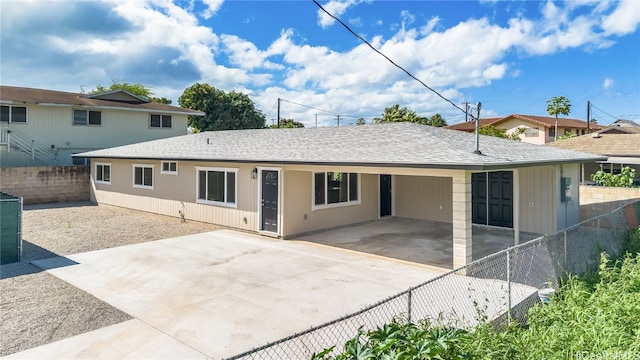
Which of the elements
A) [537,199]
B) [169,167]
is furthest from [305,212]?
[537,199]

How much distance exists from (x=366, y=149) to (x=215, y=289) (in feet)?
18.2

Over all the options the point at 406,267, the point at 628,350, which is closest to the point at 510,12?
the point at 406,267

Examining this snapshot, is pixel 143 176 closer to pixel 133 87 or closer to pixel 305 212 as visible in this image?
pixel 305 212

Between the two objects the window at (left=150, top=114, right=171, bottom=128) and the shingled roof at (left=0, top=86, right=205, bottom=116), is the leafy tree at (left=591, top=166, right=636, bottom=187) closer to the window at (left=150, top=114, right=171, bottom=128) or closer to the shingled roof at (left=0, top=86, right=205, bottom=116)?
the shingled roof at (left=0, top=86, right=205, bottom=116)

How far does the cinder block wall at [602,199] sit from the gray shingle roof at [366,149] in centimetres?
197

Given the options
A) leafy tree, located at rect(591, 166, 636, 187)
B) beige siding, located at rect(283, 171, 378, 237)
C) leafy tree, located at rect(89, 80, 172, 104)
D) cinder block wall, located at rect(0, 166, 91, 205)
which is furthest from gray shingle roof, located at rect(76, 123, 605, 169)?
leafy tree, located at rect(89, 80, 172, 104)

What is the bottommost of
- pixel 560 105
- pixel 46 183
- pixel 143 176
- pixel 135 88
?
pixel 46 183

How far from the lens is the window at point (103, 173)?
60.8 feet

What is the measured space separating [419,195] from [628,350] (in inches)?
417

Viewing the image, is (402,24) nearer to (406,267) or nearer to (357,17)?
(357,17)

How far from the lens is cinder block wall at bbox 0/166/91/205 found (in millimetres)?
18000

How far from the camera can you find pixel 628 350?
404 centimetres

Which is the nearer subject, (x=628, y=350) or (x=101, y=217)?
(x=628, y=350)

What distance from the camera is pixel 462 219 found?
7.79 m
